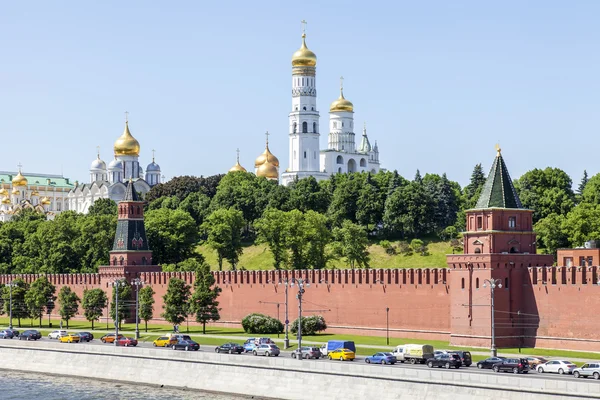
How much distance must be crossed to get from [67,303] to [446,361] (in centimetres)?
4854

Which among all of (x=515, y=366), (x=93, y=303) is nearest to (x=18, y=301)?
(x=93, y=303)

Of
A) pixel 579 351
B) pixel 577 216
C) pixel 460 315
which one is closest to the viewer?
pixel 579 351

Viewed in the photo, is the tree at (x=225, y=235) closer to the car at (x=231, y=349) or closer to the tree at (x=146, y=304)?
the tree at (x=146, y=304)

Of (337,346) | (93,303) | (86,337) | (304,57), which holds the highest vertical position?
(304,57)

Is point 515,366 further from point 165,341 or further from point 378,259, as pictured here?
point 378,259

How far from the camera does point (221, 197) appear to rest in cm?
15812

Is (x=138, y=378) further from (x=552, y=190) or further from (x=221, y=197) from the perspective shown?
(x=221, y=197)

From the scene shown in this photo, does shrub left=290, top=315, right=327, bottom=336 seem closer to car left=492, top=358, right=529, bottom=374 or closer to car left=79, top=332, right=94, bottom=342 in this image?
car left=79, top=332, right=94, bottom=342

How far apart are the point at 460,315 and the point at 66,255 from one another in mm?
60622

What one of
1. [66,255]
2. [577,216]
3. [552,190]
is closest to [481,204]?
[577,216]

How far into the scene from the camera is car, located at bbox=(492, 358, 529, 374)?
66.2 meters

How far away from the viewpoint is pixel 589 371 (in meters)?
63.8

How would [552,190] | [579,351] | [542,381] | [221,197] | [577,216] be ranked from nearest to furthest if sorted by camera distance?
[542,381] < [579,351] < [577,216] < [552,190] < [221,197]

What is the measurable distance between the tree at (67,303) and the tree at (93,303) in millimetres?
1279
